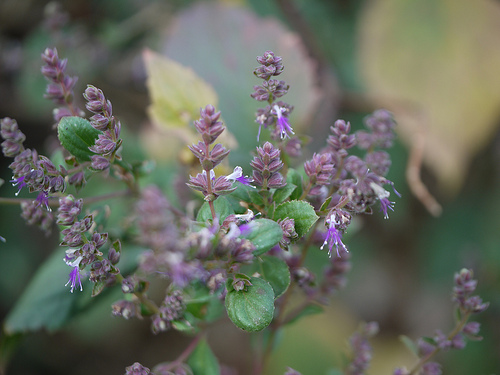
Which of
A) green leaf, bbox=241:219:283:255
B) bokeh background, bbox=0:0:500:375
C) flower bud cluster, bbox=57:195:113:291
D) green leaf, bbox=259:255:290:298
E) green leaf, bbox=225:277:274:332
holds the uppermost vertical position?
green leaf, bbox=241:219:283:255

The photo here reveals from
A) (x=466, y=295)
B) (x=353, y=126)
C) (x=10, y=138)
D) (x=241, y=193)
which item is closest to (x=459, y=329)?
(x=466, y=295)

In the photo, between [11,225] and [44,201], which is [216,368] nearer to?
[44,201]

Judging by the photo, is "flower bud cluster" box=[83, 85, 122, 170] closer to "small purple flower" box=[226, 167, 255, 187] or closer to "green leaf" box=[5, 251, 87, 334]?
"small purple flower" box=[226, 167, 255, 187]

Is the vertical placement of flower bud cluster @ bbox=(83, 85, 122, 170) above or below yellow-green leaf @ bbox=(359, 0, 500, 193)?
above

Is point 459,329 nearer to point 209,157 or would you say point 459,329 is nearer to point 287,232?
point 287,232

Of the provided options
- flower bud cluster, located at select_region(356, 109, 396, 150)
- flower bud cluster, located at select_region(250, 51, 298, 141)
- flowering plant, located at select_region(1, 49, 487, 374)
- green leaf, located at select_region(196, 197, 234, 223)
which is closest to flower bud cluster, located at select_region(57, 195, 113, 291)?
flowering plant, located at select_region(1, 49, 487, 374)

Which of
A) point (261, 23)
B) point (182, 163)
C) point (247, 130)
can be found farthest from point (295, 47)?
point (182, 163)
